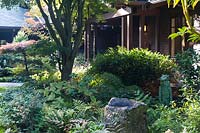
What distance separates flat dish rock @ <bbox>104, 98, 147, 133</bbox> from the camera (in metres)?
5.08

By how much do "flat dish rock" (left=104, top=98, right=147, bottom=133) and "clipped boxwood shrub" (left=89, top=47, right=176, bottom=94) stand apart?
515cm

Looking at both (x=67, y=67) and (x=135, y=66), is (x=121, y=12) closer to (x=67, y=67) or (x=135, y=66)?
(x=67, y=67)

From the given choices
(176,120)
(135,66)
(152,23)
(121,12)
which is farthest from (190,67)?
(152,23)

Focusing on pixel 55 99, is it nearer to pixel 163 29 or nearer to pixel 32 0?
pixel 32 0

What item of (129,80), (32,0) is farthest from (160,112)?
(32,0)

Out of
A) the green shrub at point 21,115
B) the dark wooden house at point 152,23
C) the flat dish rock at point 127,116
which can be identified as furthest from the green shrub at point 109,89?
the dark wooden house at point 152,23

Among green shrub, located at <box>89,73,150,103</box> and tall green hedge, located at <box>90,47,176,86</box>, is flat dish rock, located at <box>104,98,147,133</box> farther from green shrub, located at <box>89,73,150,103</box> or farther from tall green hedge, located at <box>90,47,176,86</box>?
tall green hedge, located at <box>90,47,176,86</box>

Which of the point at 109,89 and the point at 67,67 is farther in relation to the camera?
the point at 67,67

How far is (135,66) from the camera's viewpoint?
34.4 feet

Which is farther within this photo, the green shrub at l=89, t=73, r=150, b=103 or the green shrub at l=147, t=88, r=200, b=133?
the green shrub at l=89, t=73, r=150, b=103

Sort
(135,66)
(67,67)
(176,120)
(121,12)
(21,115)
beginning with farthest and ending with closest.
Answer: (121,12)
(67,67)
(135,66)
(21,115)
(176,120)

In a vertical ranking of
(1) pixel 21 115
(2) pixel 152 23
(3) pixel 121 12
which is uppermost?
(3) pixel 121 12

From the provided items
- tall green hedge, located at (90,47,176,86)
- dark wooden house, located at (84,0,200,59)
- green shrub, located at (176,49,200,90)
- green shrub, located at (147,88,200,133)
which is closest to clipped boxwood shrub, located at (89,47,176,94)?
tall green hedge, located at (90,47,176,86)

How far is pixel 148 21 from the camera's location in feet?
64.7
